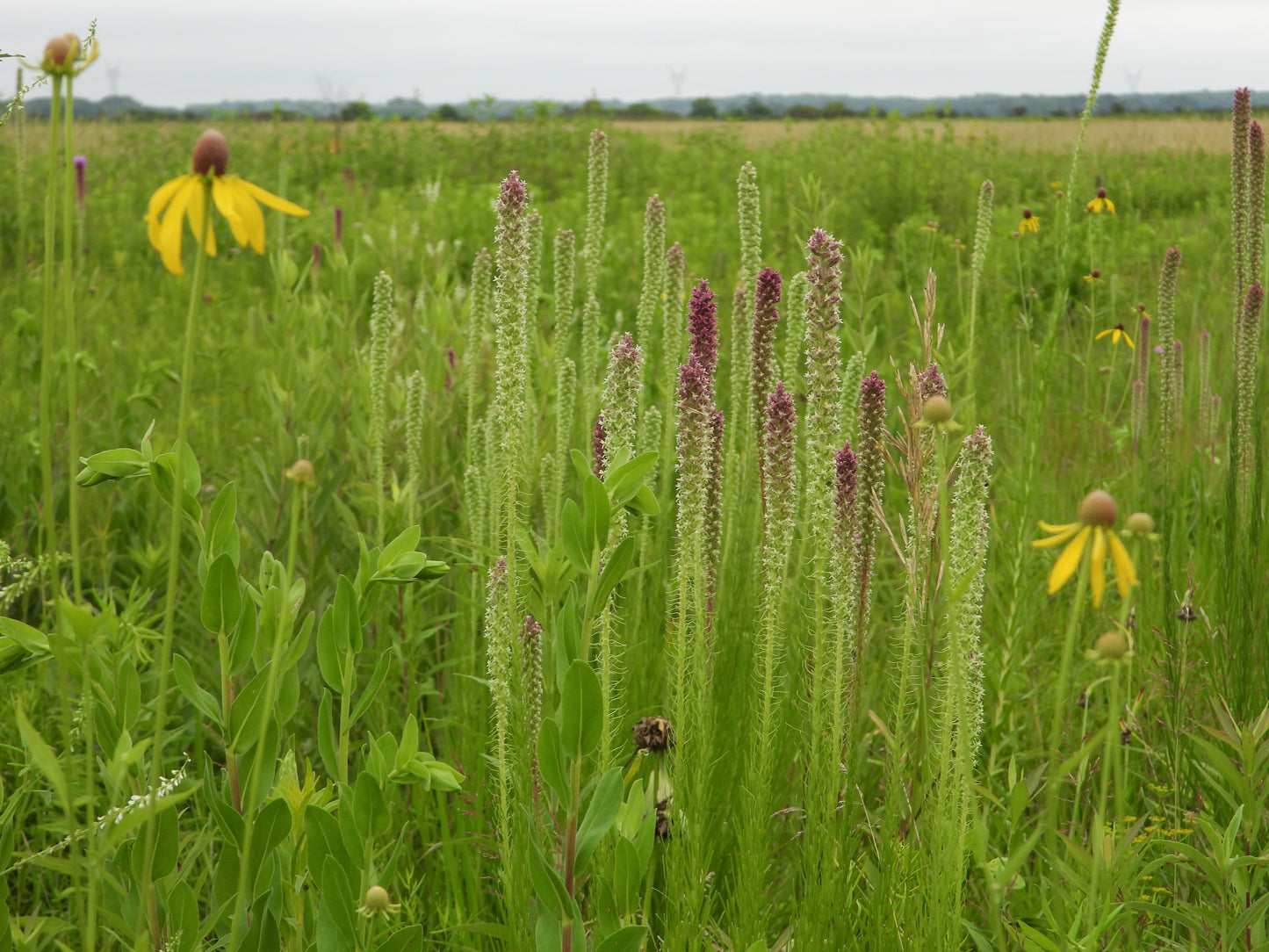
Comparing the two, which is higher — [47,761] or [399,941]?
[47,761]

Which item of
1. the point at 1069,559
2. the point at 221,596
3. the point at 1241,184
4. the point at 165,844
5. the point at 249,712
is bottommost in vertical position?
the point at 165,844

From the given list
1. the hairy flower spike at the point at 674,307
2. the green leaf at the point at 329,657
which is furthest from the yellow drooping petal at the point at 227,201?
the hairy flower spike at the point at 674,307

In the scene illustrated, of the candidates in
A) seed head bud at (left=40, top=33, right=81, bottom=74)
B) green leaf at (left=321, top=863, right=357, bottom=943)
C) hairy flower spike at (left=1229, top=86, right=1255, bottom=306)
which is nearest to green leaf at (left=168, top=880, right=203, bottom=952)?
green leaf at (left=321, top=863, right=357, bottom=943)

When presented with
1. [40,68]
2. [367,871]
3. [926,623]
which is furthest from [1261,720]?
[40,68]

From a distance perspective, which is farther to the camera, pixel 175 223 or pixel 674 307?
pixel 674 307

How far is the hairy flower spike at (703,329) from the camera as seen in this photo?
4.59 feet

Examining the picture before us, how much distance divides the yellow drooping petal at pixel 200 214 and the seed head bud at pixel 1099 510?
584 millimetres

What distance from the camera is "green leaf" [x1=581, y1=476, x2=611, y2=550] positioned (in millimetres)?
927

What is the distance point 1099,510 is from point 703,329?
2.60ft

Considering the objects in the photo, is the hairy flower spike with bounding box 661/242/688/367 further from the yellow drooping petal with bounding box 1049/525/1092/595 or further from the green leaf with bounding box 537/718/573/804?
the yellow drooping petal with bounding box 1049/525/1092/595

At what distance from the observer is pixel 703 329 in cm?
142

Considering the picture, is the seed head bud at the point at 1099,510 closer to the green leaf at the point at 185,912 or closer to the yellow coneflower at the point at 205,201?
the yellow coneflower at the point at 205,201

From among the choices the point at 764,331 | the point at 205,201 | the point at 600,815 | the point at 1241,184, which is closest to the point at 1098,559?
the point at 600,815

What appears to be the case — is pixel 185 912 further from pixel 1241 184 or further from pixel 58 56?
pixel 1241 184
